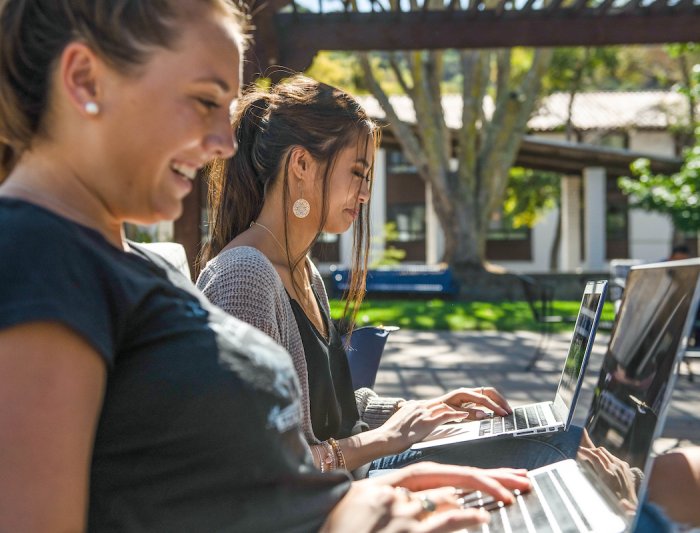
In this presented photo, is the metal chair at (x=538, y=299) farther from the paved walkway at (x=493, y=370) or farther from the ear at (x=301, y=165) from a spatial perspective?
the ear at (x=301, y=165)

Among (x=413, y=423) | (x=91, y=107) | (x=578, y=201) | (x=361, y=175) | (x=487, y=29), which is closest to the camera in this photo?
(x=91, y=107)

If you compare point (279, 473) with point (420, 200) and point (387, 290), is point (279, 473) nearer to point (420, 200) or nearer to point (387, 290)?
point (387, 290)

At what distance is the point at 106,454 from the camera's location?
3.72 feet

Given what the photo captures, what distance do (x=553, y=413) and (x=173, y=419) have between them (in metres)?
1.43

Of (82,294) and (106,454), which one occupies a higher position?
(82,294)

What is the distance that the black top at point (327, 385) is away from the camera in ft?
7.24

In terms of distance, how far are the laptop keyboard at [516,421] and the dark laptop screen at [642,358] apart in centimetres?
25

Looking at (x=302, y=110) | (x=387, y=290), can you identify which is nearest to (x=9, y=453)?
(x=302, y=110)

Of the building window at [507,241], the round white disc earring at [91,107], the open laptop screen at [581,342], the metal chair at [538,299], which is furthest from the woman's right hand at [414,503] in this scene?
the building window at [507,241]

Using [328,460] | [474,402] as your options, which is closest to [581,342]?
[474,402]

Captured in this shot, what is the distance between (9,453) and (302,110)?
159cm

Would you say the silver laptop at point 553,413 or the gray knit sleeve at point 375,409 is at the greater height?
the silver laptop at point 553,413

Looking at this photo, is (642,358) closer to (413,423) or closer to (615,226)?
(413,423)

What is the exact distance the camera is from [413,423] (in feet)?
7.06
